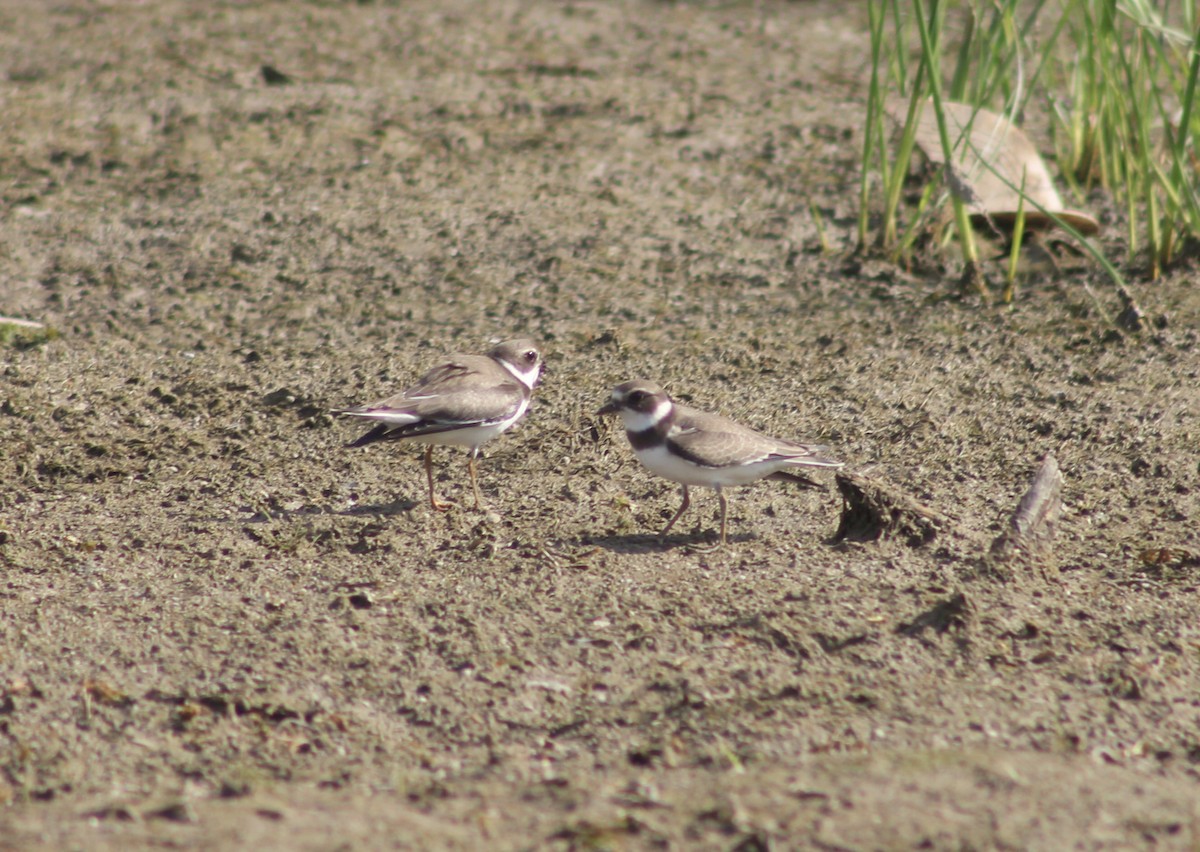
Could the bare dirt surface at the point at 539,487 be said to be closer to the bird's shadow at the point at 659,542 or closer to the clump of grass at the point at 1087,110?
the bird's shadow at the point at 659,542

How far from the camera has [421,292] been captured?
7.53 m

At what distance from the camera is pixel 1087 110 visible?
8.00 metres

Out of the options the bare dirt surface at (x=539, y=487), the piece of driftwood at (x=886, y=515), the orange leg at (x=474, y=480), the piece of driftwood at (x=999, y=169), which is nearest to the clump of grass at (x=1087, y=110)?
the piece of driftwood at (x=999, y=169)

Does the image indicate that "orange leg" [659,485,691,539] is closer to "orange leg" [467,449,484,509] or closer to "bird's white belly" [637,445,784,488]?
"bird's white belly" [637,445,784,488]

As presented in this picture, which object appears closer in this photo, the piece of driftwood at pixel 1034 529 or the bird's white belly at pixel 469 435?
the piece of driftwood at pixel 1034 529

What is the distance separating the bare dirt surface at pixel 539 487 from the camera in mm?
3635

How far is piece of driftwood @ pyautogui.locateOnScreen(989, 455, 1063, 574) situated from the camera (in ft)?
15.5

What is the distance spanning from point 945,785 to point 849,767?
0.26m

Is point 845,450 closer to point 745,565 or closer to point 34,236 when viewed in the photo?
point 745,565

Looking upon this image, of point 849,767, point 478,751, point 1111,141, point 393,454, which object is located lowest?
point 393,454

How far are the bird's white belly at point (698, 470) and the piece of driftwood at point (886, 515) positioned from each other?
0.34 metres

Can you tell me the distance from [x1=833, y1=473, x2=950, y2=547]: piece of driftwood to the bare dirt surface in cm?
7

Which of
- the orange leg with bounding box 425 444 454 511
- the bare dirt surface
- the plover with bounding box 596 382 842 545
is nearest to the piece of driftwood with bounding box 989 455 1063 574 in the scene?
the bare dirt surface

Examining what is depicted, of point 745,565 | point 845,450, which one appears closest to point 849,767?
point 745,565
